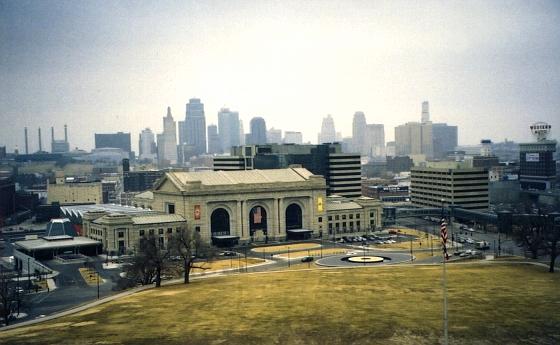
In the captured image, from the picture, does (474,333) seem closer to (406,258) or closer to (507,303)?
(507,303)

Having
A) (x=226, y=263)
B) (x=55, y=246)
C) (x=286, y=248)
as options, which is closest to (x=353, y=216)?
(x=286, y=248)

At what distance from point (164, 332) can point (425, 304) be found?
31325mm

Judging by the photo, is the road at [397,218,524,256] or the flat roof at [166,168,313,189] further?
the flat roof at [166,168,313,189]

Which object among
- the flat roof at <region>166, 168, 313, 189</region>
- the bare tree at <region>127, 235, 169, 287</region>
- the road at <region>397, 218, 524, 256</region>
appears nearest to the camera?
the bare tree at <region>127, 235, 169, 287</region>

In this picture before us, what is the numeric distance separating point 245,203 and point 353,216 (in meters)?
32.9

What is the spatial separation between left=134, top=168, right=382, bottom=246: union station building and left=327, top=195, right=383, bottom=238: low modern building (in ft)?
0.90

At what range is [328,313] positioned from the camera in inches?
2908

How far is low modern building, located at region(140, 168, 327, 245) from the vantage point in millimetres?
154000

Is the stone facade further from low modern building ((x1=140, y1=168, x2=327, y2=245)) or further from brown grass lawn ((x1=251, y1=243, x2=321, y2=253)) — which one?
brown grass lawn ((x1=251, y1=243, x2=321, y2=253))

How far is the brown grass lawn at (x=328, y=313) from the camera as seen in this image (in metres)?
64.2

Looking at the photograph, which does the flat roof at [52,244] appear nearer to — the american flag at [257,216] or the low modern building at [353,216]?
the american flag at [257,216]

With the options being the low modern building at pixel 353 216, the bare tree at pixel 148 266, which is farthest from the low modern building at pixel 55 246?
the low modern building at pixel 353 216

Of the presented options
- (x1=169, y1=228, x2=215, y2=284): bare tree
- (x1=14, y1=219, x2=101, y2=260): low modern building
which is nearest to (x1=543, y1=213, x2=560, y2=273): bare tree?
(x1=169, y1=228, x2=215, y2=284): bare tree

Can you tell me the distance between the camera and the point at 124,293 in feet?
297
